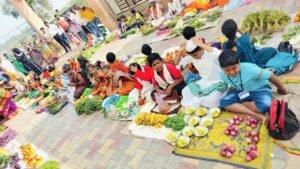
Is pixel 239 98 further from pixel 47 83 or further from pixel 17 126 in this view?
pixel 47 83

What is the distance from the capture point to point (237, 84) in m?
3.33

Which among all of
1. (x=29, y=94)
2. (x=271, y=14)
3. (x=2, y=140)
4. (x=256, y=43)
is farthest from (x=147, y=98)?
(x=29, y=94)

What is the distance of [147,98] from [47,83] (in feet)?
21.0

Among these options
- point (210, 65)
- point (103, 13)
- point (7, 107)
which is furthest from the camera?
point (103, 13)

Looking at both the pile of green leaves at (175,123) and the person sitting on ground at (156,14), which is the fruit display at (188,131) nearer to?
the pile of green leaves at (175,123)

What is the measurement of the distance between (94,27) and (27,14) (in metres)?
4.30

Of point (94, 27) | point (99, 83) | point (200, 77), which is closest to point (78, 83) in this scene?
point (99, 83)

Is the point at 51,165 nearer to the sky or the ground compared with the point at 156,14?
nearer to the ground

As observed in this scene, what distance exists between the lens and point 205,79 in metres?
4.17

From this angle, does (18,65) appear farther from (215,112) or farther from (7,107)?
(215,112)

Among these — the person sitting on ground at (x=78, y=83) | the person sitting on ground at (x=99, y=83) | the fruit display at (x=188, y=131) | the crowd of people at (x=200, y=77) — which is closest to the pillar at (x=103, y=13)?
the crowd of people at (x=200, y=77)

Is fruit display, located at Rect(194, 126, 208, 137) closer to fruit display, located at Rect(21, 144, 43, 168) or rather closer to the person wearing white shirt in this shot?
fruit display, located at Rect(21, 144, 43, 168)

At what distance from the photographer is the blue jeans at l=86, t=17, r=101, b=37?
1270 centimetres

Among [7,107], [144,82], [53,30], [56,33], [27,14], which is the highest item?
[27,14]
